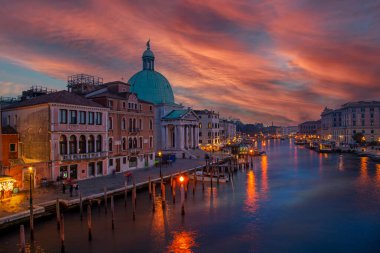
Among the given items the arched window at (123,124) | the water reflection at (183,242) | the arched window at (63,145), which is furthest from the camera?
the arched window at (123,124)

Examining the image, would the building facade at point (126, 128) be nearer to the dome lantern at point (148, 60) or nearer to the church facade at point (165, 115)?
the church facade at point (165, 115)

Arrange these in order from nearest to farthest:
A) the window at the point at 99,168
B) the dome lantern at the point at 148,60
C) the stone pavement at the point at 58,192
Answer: the stone pavement at the point at 58,192, the window at the point at 99,168, the dome lantern at the point at 148,60

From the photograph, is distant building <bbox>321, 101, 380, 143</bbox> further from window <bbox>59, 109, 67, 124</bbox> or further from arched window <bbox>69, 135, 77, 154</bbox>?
window <bbox>59, 109, 67, 124</bbox>

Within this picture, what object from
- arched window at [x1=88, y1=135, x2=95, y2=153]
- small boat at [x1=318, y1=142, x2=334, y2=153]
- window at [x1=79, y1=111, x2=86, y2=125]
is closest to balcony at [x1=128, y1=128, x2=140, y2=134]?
arched window at [x1=88, y1=135, x2=95, y2=153]

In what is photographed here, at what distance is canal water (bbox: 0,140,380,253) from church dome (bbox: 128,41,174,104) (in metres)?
41.3

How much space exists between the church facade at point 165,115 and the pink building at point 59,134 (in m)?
35.9

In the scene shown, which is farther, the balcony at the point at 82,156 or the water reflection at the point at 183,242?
the balcony at the point at 82,156

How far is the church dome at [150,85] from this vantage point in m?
82.4

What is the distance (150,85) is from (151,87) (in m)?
0.58

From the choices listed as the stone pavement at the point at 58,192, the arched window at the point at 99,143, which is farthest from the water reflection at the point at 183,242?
the arched window at the point at 99,143

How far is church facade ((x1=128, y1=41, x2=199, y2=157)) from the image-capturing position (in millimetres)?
80000

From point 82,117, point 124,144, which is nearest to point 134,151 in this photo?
point 124,144

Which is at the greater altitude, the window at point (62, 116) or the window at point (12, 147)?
the window at point (62, 116)

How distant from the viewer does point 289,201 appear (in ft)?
133
